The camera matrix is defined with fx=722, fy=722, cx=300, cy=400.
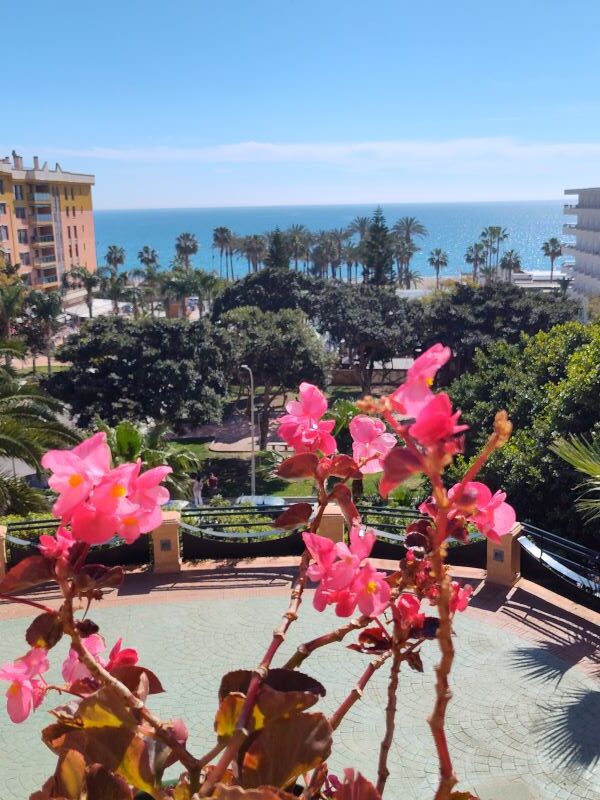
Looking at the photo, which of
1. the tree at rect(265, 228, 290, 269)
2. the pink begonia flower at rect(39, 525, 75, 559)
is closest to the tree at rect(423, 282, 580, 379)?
the tree at rect(265, 228, 290, 269)

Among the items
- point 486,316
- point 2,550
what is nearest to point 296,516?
point 2,550

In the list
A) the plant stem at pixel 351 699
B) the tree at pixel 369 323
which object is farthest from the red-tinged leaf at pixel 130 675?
the tree at pixel 369 323

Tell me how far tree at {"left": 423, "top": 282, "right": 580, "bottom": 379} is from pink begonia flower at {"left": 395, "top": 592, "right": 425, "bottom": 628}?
3968 cm

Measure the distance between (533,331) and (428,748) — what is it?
122 ft

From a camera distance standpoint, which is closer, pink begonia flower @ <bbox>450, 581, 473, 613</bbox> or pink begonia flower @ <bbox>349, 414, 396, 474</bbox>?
pink begonia flower @ <bbox>450, 581, 473, 613</bbox>

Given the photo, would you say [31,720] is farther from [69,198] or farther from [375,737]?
[69,198]

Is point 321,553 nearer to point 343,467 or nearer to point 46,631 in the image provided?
point 343,467

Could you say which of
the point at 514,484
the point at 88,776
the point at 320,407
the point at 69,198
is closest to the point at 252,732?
the point at 88,776

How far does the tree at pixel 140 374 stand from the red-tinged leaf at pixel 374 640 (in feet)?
90.0

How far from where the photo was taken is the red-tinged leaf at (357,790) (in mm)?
1685

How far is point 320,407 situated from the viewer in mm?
2223

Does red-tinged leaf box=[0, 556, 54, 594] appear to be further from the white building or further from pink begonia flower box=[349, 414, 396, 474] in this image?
the white building

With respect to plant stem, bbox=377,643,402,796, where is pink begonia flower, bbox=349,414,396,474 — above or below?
above

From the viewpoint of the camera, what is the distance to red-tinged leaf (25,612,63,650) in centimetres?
174
